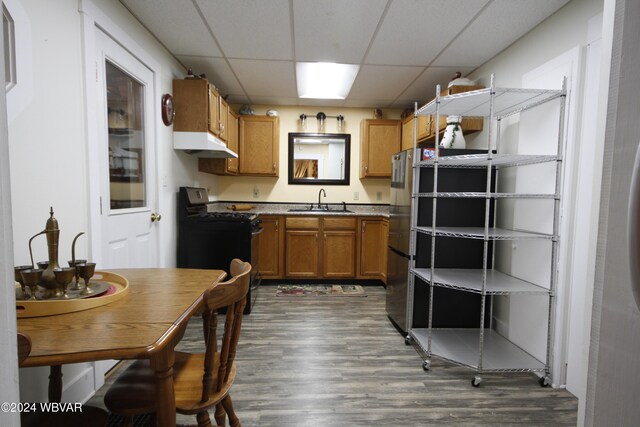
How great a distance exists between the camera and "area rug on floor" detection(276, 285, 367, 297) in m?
3.54

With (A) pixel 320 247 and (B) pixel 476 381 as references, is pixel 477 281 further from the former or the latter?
(A) pixel 320 247

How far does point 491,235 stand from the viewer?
6.25 ft

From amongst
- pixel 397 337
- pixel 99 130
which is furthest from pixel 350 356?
pixel 99 130

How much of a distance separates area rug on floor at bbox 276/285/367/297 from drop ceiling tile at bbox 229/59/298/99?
2.31 m

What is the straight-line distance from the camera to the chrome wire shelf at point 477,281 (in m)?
1.91

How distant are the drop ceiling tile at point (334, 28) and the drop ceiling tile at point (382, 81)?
287mm

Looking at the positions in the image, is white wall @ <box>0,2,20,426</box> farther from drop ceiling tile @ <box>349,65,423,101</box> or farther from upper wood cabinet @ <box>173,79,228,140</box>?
drop ceiling tile @ <box>349,65,423,101</box>

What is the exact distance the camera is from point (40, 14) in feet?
4.59

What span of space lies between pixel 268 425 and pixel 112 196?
1647mm

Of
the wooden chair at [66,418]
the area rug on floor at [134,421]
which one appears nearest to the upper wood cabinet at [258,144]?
the area rug on floor at [134,421]

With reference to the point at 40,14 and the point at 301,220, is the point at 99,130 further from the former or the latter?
the point at 301,220

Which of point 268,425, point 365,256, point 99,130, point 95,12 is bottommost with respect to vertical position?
point 268,425

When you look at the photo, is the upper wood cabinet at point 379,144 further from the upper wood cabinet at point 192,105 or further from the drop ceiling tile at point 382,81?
the upper wood cabinet at point 192,105

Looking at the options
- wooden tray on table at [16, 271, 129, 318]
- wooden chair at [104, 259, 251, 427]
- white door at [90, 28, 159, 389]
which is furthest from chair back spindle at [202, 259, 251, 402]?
white door at [90, 28, 159, 389]
